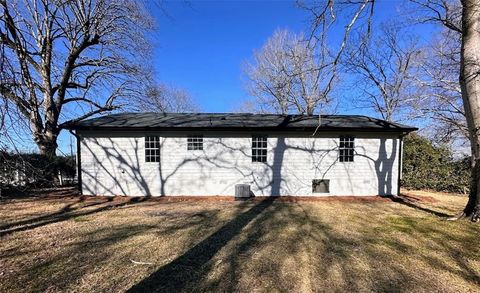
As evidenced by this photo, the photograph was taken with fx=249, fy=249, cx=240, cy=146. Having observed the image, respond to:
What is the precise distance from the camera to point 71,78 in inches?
598

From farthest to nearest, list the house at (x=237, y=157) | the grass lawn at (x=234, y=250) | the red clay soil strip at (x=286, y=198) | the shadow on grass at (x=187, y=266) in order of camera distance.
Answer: the house at (x=237, y=157), the red clay soil strip at (x=286, y=198), the grass lawn at (x=234, y=250), the shadow on grass at (x=187, y=266)

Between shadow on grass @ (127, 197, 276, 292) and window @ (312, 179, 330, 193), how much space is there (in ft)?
18.7

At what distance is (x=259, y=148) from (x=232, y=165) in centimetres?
142

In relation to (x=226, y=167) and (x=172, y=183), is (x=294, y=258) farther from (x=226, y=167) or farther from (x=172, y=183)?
(x=172, y=183)

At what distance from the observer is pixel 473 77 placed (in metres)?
6.82

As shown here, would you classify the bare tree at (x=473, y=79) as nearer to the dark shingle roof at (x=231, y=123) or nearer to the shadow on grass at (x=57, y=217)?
the dark shingle roof at (x=231, y=123)

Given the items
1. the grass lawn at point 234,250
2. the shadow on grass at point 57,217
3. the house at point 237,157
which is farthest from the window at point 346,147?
the shadow on grass at point 57,217

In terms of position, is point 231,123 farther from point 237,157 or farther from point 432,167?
point 432,167

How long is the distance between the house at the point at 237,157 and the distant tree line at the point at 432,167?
4261 mm

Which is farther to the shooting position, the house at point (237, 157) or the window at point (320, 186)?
the window at point (320, 186)

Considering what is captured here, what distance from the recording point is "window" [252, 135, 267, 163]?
436 inches

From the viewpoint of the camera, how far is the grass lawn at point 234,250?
3725 millimetres

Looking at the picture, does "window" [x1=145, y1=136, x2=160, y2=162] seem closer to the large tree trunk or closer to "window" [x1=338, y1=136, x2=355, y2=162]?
"window" [x1=338, y1=136, x2=355, y2=162]

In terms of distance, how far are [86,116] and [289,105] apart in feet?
56.5
